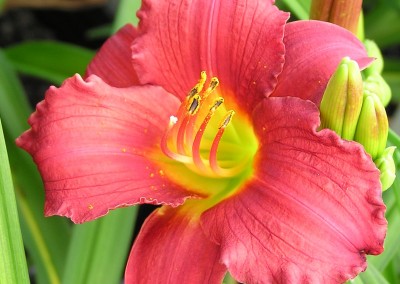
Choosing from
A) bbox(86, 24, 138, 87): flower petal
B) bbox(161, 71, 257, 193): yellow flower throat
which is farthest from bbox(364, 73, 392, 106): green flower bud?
bbox(86, 24, 138, 87): flower petal

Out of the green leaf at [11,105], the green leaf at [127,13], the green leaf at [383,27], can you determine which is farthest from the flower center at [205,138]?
the green leaf at [383,27]

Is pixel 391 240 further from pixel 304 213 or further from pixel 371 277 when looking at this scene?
pixel 304 213

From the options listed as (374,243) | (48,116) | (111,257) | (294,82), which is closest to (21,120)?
(111,257)

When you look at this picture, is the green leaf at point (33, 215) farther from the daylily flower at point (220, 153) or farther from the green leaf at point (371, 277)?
the green leaf at point (371, 277)

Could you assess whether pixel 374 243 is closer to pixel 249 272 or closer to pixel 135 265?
pixel 249 272

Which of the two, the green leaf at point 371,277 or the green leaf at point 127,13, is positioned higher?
the green leaf at point 127,13
